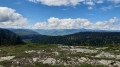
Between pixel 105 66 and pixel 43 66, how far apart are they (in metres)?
10.8

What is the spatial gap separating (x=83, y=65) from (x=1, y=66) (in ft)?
46.8

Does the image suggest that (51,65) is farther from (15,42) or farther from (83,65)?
(15,42)

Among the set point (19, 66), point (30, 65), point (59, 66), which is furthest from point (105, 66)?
point (19, 66)

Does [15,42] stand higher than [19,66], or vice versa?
[19,66]

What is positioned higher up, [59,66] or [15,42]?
[59,66]

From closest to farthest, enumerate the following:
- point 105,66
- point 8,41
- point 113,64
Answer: point 105,66 → point 113,64 → point 8,41

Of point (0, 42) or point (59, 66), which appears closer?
point (59, 66)

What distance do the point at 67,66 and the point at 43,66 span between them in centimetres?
423

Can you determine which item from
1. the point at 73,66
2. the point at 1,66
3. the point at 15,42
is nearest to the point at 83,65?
the point at 73,66

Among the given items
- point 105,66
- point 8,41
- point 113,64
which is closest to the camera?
point 105,66

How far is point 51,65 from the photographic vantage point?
60.6 feet

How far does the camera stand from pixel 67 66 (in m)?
17.9

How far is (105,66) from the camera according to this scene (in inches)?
699

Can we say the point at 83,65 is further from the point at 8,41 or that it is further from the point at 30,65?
the point at 8,41
